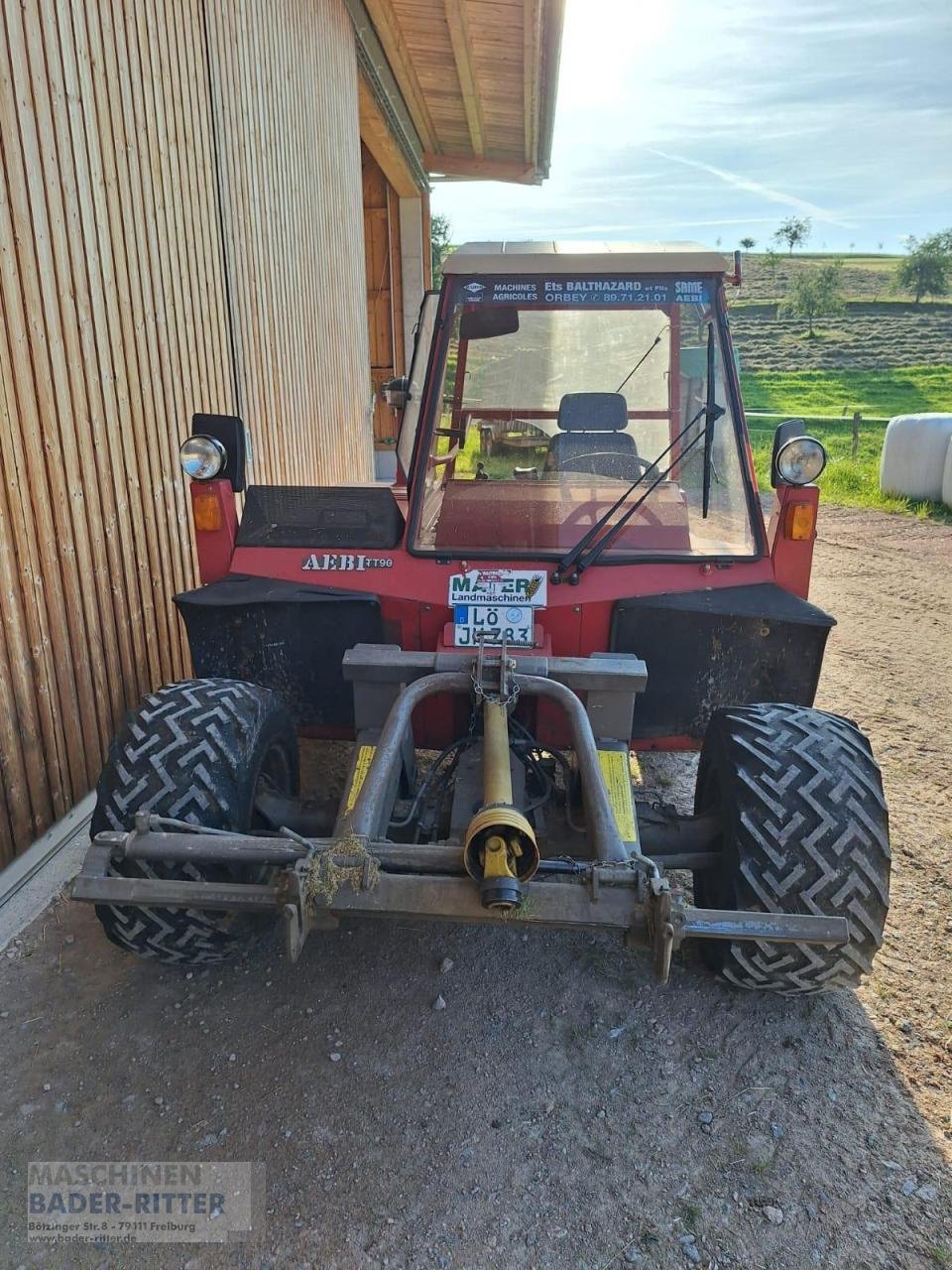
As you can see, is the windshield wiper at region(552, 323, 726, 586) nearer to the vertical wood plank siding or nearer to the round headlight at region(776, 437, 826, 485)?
the round headlight at region(776, 437, 826, 485)

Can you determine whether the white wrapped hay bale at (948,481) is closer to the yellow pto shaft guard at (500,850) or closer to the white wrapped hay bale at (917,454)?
the white wrapped hay bale at (917,454)

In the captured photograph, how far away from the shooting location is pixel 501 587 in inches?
142

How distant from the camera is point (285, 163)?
768 centimetres

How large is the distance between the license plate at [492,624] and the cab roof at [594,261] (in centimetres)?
144

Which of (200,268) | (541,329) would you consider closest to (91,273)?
(200,268)

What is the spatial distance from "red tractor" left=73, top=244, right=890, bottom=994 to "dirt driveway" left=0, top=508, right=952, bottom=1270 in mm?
294

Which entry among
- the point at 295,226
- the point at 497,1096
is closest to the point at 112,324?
the point at 497,1096

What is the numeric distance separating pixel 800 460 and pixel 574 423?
1019 millimetres

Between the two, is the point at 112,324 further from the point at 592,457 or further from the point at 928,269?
the point at 928,269

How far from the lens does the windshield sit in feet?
12.4

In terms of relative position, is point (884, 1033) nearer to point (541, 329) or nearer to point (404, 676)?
point (404, 676)

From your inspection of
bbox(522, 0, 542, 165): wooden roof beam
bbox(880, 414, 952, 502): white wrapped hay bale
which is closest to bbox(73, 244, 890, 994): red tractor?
bbox(522, 0, 542, 165): wooden roof beam

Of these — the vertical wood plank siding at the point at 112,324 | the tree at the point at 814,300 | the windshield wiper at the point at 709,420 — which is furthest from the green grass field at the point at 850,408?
the tree at the point at 814,300

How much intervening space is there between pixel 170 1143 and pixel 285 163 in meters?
7.61
